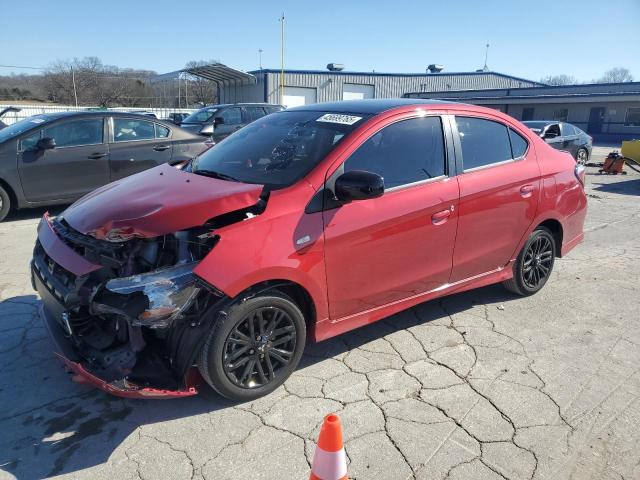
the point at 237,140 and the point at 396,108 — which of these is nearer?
the point at 396,108

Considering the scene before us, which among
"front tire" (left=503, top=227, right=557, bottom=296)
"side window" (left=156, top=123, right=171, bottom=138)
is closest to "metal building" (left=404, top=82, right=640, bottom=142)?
"side window" (left=156, top=123, right=171, bottom=138)

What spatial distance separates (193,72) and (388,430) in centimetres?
3222

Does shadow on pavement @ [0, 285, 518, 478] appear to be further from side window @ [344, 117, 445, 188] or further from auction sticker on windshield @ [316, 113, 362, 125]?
auction sticker on windshield @ [316, 113, 362, 125]

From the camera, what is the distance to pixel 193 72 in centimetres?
3142

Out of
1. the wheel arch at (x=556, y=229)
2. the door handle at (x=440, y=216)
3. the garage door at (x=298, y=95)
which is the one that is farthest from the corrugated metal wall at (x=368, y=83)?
the door handle at (x=440, y=216)

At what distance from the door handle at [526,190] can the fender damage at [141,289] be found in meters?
2.35

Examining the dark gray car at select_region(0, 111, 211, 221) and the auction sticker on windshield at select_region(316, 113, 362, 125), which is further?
the dark gray car at select_region(0, 111, 211, 221)

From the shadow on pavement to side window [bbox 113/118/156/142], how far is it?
4.45 meters

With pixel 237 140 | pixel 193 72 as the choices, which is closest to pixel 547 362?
pixel 237 140

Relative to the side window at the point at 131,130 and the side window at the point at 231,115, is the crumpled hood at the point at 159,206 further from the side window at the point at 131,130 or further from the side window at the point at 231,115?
the side window at the point at 231,115

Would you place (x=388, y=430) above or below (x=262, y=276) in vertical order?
below

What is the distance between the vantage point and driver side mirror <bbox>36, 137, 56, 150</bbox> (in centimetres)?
698

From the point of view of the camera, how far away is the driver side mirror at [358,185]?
9.54 feet

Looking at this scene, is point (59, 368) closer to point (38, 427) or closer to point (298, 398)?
point (38, 427)
